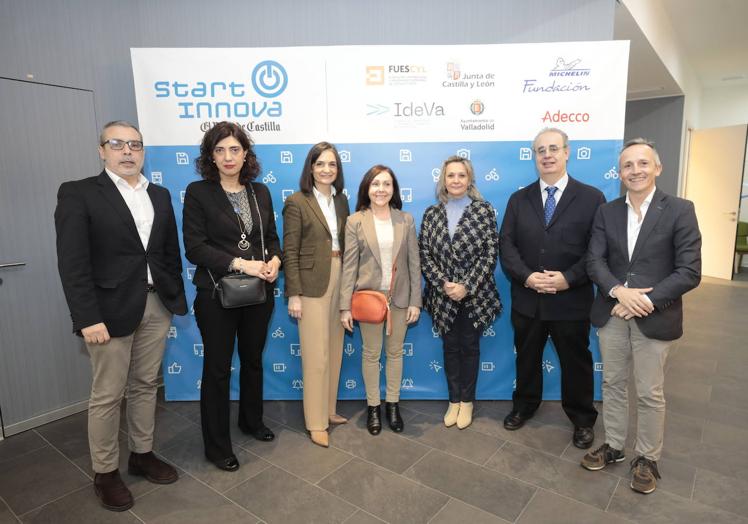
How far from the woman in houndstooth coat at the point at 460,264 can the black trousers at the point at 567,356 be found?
25 centimetres

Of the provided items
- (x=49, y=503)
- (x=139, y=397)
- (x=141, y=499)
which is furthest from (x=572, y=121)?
(x=49, y=503)

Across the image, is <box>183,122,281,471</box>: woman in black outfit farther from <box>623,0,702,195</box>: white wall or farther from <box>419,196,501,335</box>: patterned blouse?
<box>623,0,702,195</box>: white wall

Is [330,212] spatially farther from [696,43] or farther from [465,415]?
[696,43]

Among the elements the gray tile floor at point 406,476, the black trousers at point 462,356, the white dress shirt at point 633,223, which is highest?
the white dress shirt at point 633,223

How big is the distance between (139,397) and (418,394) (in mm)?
1855

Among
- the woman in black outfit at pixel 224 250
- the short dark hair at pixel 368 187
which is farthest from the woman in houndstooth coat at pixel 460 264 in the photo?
the woman in black outfit at pixel 224 250

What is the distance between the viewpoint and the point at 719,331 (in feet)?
16.5

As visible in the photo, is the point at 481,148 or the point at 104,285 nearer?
the point at 104,285

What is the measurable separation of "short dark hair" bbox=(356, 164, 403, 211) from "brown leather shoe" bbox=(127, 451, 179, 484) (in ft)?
5.79

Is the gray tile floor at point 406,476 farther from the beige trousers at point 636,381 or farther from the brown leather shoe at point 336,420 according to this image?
the beige trousers at point 636,381

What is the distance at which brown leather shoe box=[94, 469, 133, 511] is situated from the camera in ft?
7.14

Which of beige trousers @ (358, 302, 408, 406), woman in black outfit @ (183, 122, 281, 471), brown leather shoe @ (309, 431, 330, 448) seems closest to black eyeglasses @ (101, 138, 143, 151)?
woman in black outfit @ (183, 122, 281, 471)

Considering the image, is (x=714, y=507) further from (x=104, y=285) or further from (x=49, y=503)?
(x=49, y=503)

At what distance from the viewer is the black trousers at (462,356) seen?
2.85 meters
